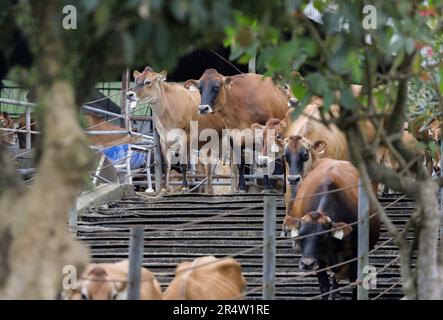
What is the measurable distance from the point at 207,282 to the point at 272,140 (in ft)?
24.9

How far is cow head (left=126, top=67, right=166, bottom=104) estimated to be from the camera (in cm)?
2039

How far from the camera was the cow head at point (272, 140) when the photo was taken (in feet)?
60.1

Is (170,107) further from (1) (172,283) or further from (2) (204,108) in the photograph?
(1) (172,283)

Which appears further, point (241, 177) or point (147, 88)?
point (147, 88)

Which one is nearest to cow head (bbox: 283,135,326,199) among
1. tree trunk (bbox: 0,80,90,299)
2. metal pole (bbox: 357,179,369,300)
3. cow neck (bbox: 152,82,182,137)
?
metal pole (bbox: 357,179,369,300)

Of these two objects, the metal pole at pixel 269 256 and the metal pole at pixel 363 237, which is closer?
the metal pole at pixel 269 256

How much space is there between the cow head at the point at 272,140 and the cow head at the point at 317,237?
15.6 ft

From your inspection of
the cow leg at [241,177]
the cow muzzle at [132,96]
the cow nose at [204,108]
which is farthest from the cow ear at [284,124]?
the cow muzzle at [132,96]

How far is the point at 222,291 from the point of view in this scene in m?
11.0

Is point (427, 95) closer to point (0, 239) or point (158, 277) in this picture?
point (158, 277)

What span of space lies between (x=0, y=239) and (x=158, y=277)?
7.19 meters

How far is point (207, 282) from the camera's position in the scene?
1095 centimetres

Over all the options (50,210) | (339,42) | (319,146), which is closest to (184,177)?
(319,146)

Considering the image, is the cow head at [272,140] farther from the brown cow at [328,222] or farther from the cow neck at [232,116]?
the brown cow at [328,222]
